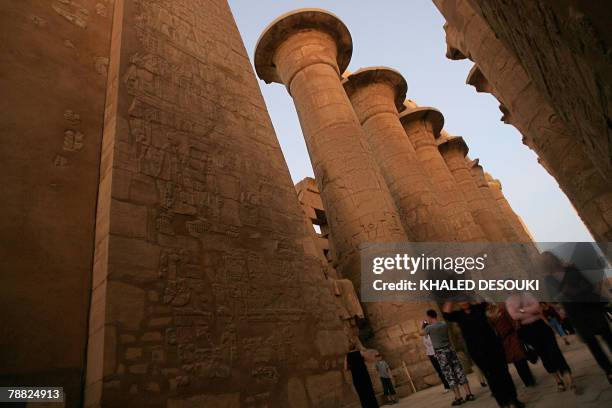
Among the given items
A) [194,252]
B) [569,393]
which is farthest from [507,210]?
[194,252]

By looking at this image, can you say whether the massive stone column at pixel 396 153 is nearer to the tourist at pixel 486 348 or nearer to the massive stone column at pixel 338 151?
the massive stone column at pixel 338 151

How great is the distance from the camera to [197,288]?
3.55 m

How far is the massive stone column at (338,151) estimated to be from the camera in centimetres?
710

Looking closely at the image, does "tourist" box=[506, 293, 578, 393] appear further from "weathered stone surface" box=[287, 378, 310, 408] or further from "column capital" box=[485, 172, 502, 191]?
"column capital" box=[485, 172, 502, 191]

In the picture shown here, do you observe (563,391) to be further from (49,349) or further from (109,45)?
(109,45)

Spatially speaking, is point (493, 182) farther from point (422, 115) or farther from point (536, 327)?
point (536, 327)

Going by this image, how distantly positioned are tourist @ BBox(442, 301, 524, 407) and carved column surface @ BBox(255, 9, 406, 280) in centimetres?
432

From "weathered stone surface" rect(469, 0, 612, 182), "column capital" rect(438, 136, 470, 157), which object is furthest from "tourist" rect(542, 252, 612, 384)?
"column capital" rect(438, 136, 470, 157)

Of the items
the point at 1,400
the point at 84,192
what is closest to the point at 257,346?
the point at 1,400

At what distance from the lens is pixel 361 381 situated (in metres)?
3.79

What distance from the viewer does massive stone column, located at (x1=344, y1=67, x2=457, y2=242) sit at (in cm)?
1022

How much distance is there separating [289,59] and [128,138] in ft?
24.5

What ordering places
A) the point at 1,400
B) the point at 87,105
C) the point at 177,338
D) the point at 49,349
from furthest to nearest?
the point at 87,105 < the point at 177,338 < the point at 49,349 < the point at 1,400

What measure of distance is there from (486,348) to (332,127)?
670cm
